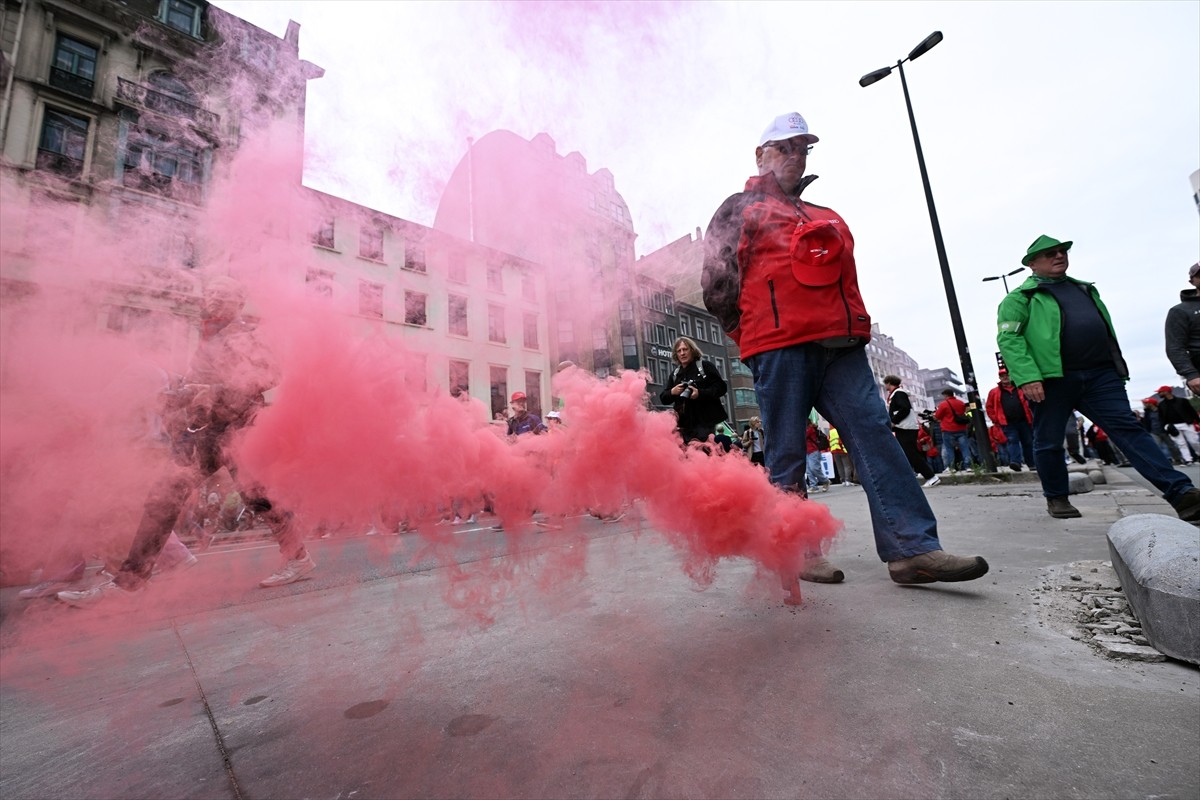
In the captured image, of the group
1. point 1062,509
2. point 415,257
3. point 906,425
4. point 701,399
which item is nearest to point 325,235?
point 415,257

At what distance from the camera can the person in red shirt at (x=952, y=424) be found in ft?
37.1

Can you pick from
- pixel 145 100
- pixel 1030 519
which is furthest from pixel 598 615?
pixel 1030 519

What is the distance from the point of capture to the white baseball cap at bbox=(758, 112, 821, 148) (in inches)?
102

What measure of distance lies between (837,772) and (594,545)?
10.6ft

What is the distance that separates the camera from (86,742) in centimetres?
155

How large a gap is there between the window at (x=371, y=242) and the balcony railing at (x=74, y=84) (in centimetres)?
167

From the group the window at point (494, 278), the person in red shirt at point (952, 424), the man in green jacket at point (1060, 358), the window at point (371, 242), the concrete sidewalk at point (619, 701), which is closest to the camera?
the concrete sidewalk at point (619, 701)

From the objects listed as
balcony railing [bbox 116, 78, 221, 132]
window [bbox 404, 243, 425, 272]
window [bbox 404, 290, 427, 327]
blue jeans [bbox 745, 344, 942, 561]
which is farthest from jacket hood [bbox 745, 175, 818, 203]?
balcony railing [bbox 116, 78, 221, 132]

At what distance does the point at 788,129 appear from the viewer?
2621 mm

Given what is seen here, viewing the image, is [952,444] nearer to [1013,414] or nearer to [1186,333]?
[1013,414]

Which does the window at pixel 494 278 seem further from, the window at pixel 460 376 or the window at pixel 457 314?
the window at pixel 460 376

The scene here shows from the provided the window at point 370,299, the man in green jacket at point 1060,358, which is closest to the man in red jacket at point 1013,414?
the man in green jacket at point 1060,358

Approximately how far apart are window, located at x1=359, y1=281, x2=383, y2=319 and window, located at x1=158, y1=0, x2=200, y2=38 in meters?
1.29

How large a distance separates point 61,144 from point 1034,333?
5528 mm
